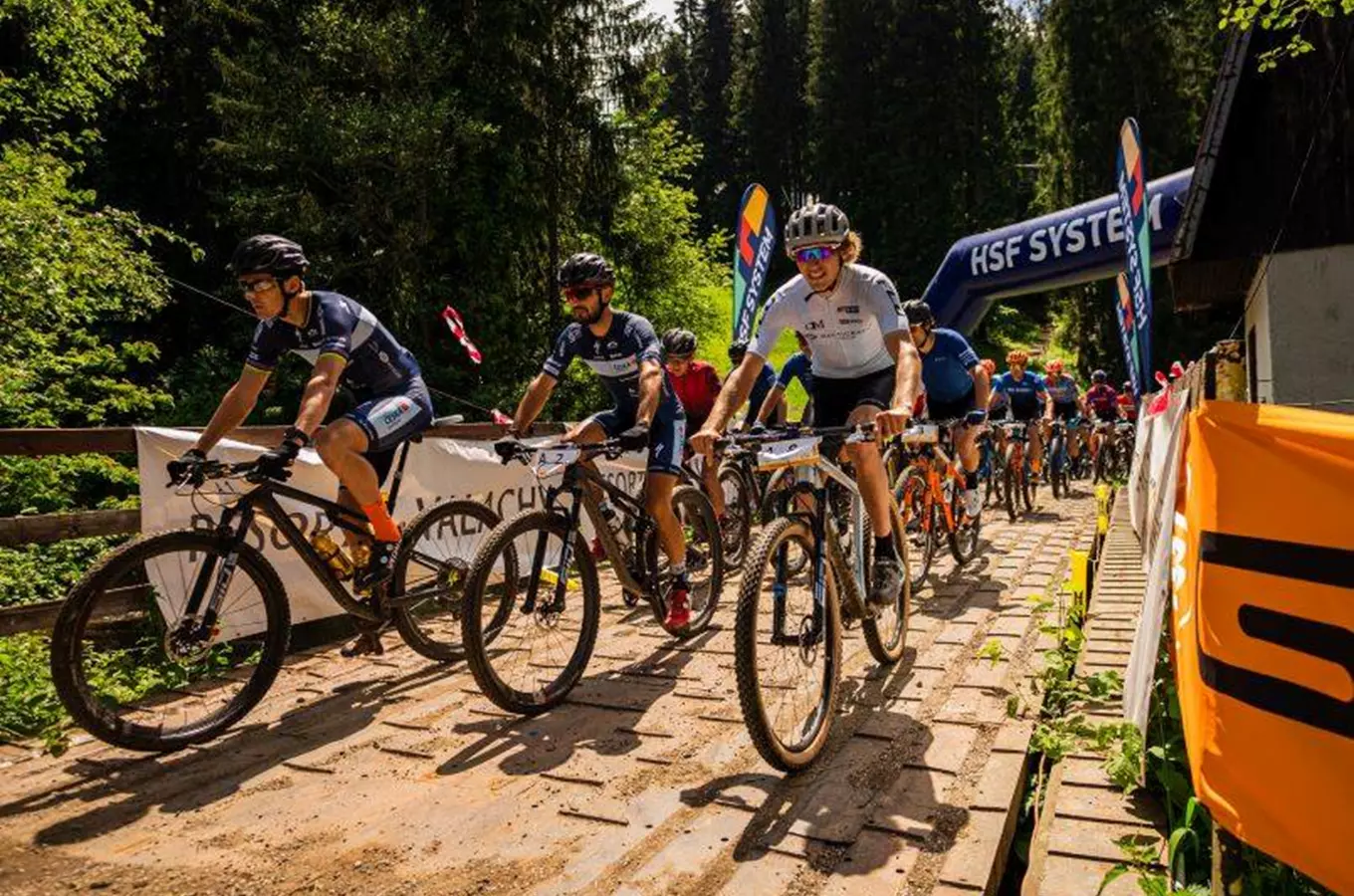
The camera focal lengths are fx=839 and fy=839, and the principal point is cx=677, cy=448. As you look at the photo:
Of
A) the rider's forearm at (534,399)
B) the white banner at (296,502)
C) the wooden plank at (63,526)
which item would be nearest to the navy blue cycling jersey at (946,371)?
the white banner at (296,502)

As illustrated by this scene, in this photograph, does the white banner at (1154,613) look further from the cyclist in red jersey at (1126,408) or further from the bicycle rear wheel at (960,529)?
the cyclist in red jersey at (1126,408)

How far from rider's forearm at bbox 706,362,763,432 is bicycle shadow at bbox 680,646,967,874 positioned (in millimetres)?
1629

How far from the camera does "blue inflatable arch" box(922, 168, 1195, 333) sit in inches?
478

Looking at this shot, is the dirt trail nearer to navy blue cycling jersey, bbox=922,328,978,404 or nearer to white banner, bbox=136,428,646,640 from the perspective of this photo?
white banner, bbox=136,428,646,640

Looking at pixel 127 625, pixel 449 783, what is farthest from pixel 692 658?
pixel 127 625

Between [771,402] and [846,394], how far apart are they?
94.4 inches

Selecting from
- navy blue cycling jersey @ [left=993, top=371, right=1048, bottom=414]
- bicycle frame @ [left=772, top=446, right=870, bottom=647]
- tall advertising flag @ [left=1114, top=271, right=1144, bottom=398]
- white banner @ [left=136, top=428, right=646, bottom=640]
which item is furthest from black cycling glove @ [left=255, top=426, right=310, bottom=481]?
navy blue cycling jersey @ [left=993, top=371, right=1048, bottom=414]

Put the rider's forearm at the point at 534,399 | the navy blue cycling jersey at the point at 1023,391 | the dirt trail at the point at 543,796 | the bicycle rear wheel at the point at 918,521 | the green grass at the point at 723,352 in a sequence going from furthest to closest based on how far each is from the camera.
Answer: the green grass at the point at 723,352 → the navy blue cycling jersey at the point at 1023,391 → the bicycle rear wheel at the point at 918,521 → the rider's forearm at the point at 534,399 → the dirt trail at the point at 543,796

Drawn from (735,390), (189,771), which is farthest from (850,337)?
(189,771)

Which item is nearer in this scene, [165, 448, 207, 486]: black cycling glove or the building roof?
[165, 448, 207, 486]: black cycling glove

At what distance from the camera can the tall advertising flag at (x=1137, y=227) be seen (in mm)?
8317

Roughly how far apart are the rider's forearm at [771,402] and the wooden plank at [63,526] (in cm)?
473

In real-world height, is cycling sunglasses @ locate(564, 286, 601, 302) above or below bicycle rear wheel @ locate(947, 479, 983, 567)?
above

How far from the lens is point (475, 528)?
5523 millimetres
